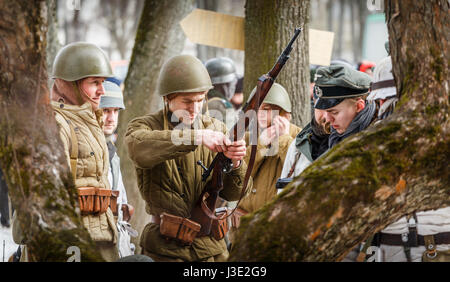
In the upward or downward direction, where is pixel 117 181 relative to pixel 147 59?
downward

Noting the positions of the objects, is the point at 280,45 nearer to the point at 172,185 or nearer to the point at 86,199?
the point at 172,185

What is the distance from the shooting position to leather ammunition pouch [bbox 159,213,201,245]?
14.0 feet

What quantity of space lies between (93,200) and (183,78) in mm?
1116

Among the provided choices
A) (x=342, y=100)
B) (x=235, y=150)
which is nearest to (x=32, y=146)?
(x=235, y=150)

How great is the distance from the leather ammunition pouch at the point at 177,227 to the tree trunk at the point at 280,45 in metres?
2.40

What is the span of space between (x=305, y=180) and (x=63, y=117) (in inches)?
76.7

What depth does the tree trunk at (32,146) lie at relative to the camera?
9.32 ft

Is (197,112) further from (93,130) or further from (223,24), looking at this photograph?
(223,24)

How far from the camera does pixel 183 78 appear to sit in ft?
14.5

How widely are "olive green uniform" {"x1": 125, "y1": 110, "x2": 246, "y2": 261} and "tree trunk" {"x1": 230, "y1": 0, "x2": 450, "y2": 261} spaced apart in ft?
4.91

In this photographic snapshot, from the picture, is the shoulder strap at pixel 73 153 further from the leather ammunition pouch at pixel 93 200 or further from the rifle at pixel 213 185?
the rifle at pixel 213 185

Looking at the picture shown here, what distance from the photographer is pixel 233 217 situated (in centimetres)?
550

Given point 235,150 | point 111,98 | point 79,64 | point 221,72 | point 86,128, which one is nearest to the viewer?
point 235,150
